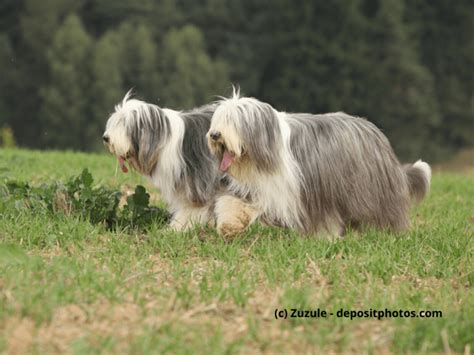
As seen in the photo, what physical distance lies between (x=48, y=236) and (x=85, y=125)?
28.7 m

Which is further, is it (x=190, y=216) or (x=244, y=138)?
(x=190, y=216)

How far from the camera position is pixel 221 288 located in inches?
175

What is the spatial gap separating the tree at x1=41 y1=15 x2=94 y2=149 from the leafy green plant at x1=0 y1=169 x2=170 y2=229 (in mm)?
26792

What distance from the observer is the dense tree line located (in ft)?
112

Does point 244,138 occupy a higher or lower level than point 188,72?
higher

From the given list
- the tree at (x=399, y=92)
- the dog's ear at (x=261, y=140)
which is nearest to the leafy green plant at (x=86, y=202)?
the dog's ear at (x=261, y=140)

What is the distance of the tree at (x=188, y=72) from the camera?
35.3 meters

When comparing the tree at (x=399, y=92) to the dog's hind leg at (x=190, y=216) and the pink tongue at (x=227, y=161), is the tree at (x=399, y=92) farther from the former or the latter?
the pink tongue at (x=227, y=161)

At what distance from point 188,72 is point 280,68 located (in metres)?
4.17

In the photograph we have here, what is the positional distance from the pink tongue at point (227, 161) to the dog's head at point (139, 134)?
76 cm

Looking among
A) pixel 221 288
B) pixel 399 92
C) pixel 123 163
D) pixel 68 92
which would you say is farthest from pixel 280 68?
pixel 221 288

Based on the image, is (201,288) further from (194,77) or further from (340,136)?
(194,77)

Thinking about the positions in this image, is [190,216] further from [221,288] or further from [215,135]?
[221,288]

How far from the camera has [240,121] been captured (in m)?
5.82
